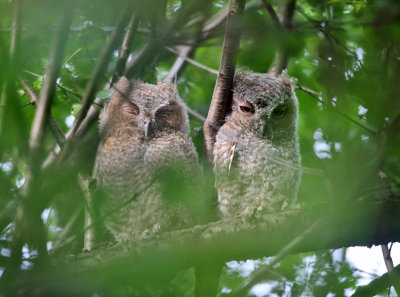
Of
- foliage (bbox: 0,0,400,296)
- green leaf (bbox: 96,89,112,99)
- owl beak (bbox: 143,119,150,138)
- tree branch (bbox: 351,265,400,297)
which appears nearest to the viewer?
foliage (bbox: 0,0,400,296)

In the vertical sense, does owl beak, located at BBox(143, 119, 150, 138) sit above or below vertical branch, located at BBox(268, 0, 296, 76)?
below

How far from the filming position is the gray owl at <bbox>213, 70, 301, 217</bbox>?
3531 millimetres

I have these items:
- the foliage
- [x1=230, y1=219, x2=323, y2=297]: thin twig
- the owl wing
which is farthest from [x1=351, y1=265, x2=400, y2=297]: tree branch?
the owl wing

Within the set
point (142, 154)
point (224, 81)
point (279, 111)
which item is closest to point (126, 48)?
point (224, 81)

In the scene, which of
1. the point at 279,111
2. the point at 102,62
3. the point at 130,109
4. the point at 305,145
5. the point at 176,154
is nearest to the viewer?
the point at 102,62

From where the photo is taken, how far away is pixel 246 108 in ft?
12.5

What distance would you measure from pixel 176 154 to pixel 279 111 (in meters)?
1.09

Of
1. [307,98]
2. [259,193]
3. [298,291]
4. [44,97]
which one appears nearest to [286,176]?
[259,193]

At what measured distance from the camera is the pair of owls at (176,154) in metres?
3.33

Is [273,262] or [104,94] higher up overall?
[104,94]

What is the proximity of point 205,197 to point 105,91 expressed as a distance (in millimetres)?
1091

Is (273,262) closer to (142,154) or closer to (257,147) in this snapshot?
(142,154)

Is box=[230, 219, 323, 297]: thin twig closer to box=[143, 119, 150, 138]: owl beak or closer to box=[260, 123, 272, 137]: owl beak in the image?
box=[143, 119, 150, 138]: owl beak

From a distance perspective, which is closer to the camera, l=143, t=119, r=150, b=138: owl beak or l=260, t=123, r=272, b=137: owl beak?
l=143, t=119, r=150, b=138: owl beak
